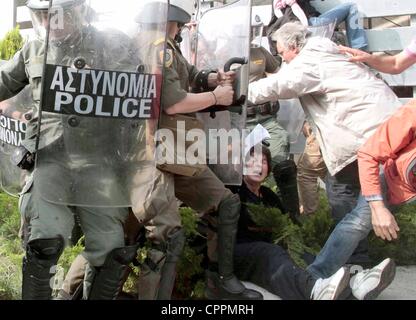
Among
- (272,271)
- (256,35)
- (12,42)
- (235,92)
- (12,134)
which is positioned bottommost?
(272,271)

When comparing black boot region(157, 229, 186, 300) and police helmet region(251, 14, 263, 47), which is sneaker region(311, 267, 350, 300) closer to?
black boot region(157, 229, 186, 300)

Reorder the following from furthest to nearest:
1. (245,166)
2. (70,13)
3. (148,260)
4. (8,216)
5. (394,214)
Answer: (8,216) → (245,166) → (394,214) → (148,260) → (70,13)

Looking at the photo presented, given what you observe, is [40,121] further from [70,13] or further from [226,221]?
[226,221]

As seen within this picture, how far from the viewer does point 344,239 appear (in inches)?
132

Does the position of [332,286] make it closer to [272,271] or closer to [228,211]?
[272,271]

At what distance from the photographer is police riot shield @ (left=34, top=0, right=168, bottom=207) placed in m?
2.94

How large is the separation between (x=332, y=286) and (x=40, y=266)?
55.1 inches

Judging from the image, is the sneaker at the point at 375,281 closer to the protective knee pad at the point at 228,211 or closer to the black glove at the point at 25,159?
the protective knee pad at the point at 228,211

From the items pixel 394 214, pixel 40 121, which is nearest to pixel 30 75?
pixel 40 121

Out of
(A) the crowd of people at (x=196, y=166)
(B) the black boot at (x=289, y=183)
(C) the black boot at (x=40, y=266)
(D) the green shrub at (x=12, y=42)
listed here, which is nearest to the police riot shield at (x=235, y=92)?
(A) the crowd of people at (x=196, y=166)

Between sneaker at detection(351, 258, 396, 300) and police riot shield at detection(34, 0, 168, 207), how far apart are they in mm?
1171

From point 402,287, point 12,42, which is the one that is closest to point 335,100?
point 402,287

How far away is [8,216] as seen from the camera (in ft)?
13.8
